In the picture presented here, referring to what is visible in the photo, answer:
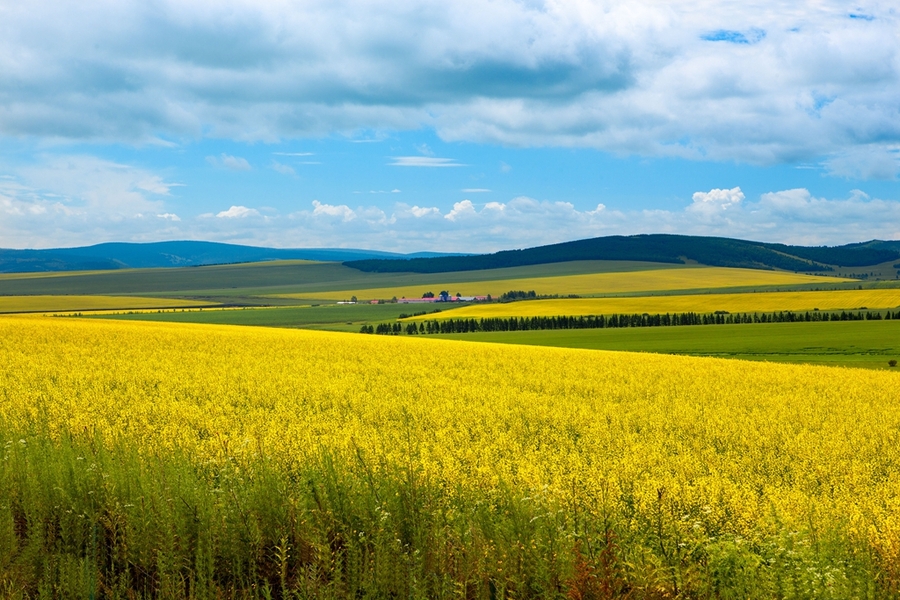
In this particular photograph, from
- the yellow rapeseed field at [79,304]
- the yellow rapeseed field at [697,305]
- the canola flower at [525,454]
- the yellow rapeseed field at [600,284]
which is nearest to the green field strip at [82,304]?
the yellow rapeseed field at [79,304]

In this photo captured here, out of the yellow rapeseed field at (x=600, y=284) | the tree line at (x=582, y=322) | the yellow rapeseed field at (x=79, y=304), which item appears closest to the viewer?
the tree line at (x=582, y=322)

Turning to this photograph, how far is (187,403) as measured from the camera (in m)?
13.4

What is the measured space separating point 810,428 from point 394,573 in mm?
9523

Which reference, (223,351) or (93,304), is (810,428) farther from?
(93,304)

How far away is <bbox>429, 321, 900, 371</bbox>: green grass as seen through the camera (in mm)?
41312

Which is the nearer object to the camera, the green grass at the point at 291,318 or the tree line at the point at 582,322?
the tree line at the point at 582,322

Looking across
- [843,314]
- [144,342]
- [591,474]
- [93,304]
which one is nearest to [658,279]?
[843,314]

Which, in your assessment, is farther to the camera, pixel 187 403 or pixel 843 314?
pixel 843 314

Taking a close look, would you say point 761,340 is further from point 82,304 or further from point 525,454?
point 82,304

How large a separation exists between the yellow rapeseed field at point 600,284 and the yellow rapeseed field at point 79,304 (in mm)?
28575

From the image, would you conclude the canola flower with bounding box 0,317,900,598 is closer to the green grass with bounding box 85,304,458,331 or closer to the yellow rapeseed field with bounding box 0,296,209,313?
the green grass with bounding box 85,304,458,331

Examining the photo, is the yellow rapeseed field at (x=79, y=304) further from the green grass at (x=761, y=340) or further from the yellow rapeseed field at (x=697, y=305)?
the green grass at (x=761, y=340)

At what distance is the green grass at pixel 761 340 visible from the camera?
41312 millimetres

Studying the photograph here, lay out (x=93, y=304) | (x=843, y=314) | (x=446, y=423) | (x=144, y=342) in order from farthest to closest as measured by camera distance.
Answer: (x=93, y=304)
(x=843, y=314)
(x=144, y=342)
(x=446, y=423)
